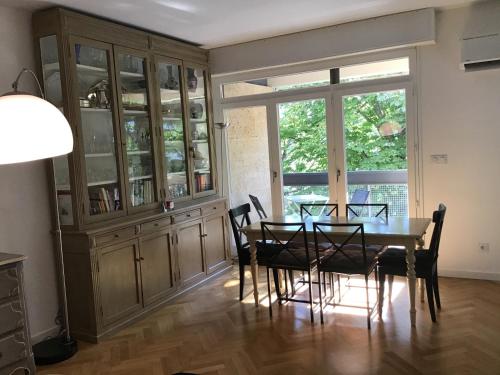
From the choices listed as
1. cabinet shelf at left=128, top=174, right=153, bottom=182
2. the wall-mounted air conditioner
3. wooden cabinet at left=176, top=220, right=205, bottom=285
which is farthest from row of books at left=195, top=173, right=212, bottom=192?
the wall-mounted air conditioner

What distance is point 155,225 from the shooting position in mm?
4113

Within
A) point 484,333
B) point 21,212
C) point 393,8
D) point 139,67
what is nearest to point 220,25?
point 139,67

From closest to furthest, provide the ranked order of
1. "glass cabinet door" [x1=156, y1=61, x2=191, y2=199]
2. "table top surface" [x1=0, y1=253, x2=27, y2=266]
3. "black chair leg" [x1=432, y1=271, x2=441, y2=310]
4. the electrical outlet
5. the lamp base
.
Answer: "table top surface" [x1=0, y1=253, x2=27, y2=266] → the lamp base → "black chair leg" [x1=432, y1=271, x2=441, y2=310] → the electrical outlet → "glass cabinet door" [x1=156, y1=61, x2=191, y2=199]

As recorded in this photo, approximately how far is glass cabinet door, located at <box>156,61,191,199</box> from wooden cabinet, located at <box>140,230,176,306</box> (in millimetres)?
570

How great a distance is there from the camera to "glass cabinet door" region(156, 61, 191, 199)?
452 centimetres

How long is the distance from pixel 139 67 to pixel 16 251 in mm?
1966

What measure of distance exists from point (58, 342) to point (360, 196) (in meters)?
3.23

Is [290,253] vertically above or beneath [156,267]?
above

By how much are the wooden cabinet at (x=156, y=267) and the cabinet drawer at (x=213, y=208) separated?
637 millimetres

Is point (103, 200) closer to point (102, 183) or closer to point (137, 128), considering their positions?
point (102, 183)

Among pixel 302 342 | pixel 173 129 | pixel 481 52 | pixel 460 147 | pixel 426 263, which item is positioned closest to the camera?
pixel 302 342

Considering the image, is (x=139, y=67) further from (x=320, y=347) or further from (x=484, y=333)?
(x=484, y=333)

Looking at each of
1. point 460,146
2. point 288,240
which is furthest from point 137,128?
point 460,146

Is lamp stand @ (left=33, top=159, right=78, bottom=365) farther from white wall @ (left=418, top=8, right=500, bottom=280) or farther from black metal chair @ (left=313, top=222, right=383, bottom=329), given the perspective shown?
white wall @ (left=418, top=8, right=500, bottom=280)
